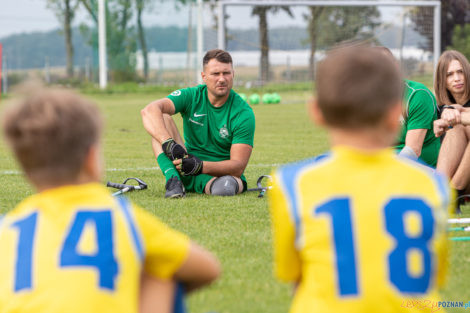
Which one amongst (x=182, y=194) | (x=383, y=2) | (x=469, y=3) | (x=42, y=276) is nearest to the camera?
(x=42, y=276)

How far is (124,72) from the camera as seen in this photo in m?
35.3

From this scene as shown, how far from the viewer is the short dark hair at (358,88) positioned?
6.57 ft

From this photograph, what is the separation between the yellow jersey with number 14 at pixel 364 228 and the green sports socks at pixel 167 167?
177 inches

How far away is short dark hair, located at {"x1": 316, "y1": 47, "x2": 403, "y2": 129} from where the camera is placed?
2.00 m

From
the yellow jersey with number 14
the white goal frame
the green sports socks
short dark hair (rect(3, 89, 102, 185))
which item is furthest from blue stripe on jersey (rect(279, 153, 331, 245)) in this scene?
the white goal frame

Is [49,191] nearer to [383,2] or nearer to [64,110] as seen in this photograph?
[64,110]

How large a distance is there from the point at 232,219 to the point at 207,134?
5.60 ft

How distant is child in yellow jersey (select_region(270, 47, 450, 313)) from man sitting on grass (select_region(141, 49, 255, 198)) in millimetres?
4360

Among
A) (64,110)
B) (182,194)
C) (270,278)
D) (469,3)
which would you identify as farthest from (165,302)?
(469,3)

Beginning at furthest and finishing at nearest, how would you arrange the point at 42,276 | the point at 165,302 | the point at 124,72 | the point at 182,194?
the point at 124,72, the point at 182,194, the point at 165,302, the point at 42,276

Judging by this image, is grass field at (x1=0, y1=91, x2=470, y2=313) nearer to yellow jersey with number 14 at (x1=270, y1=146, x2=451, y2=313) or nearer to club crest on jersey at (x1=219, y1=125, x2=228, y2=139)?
club crest on jersey at (x1=219, y1=125, x2=228, y2=139)

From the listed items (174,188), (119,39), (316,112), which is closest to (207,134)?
(174,188)

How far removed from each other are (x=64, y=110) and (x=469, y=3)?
39.4 m

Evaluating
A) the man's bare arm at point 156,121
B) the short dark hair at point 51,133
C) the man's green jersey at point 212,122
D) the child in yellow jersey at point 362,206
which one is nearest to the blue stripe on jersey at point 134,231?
the short dark hair at point 51,133
